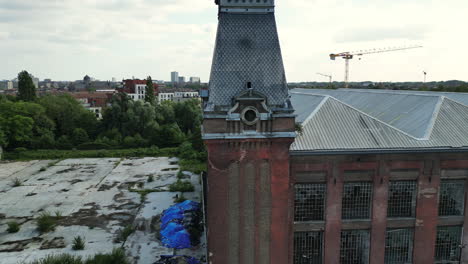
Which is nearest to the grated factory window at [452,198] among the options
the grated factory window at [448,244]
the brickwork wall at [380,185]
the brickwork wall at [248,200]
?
the brickwork wall at [380,185]

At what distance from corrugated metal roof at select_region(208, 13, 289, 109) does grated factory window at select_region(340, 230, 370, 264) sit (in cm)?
877

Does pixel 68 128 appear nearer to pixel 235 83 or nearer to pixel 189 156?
pixel 189 156

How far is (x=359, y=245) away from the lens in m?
19.6

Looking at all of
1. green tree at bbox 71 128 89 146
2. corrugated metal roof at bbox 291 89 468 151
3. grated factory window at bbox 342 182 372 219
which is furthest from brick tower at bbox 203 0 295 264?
green tree at bbox 71 128 89 146

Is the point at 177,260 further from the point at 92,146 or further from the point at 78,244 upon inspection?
the point at 92,146

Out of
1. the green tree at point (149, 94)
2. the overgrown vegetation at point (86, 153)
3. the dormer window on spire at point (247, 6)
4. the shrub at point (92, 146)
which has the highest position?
the dormer window on spire at point (247, 6)

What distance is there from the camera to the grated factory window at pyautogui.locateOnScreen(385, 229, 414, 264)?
773 inches

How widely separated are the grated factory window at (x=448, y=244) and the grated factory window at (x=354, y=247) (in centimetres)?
451

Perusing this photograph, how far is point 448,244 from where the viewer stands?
20281 mm

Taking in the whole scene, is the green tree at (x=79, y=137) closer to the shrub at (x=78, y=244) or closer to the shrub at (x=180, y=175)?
the shrub at (x=180, y=175)

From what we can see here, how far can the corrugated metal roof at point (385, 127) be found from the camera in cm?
1928

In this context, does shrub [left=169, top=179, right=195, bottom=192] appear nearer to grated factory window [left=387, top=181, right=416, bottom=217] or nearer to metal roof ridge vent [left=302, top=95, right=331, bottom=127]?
metal roof ridge vent [left=302, top=95, right=331, bottom=127]

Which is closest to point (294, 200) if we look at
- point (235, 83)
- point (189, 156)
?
point (235, 83)

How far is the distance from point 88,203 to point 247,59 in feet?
102
